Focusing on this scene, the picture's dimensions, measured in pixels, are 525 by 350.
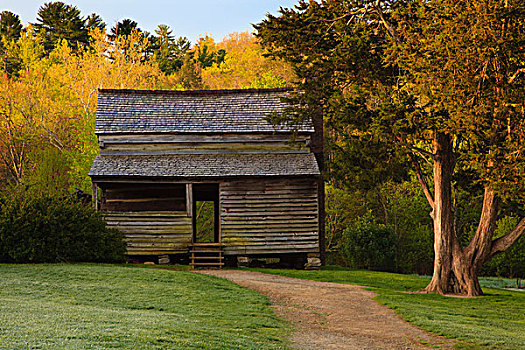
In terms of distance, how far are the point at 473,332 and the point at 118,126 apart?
66.8 ft

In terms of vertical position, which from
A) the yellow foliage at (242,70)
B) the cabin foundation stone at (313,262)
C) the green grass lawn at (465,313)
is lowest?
the green grass lawn at (465,313)

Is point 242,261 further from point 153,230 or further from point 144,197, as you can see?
point 144,197

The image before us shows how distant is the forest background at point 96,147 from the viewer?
27.0m

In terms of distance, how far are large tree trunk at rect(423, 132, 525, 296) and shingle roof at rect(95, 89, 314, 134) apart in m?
8.94

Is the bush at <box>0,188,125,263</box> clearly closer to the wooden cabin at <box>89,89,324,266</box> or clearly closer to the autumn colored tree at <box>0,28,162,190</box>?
the wooden cabin at <box>89,89,324,266</box>

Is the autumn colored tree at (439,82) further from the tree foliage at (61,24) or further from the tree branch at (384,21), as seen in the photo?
the tree foliage at (61,24)

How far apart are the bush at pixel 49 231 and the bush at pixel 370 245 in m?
15.2

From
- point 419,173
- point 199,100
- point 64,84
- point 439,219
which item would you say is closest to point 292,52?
point 419,173

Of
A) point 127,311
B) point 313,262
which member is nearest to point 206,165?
point 313,262

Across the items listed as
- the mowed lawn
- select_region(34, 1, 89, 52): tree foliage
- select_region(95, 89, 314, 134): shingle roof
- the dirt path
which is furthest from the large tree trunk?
select_region(34, 1, 89, 52): tree foliage

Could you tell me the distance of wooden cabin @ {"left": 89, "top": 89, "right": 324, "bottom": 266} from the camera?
2567 cm

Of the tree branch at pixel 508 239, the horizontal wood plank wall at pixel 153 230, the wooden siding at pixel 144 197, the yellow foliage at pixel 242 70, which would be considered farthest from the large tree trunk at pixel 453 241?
the yellow foliage at pixel 242 70

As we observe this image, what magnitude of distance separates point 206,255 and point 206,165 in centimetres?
406

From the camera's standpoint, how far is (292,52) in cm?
2091
